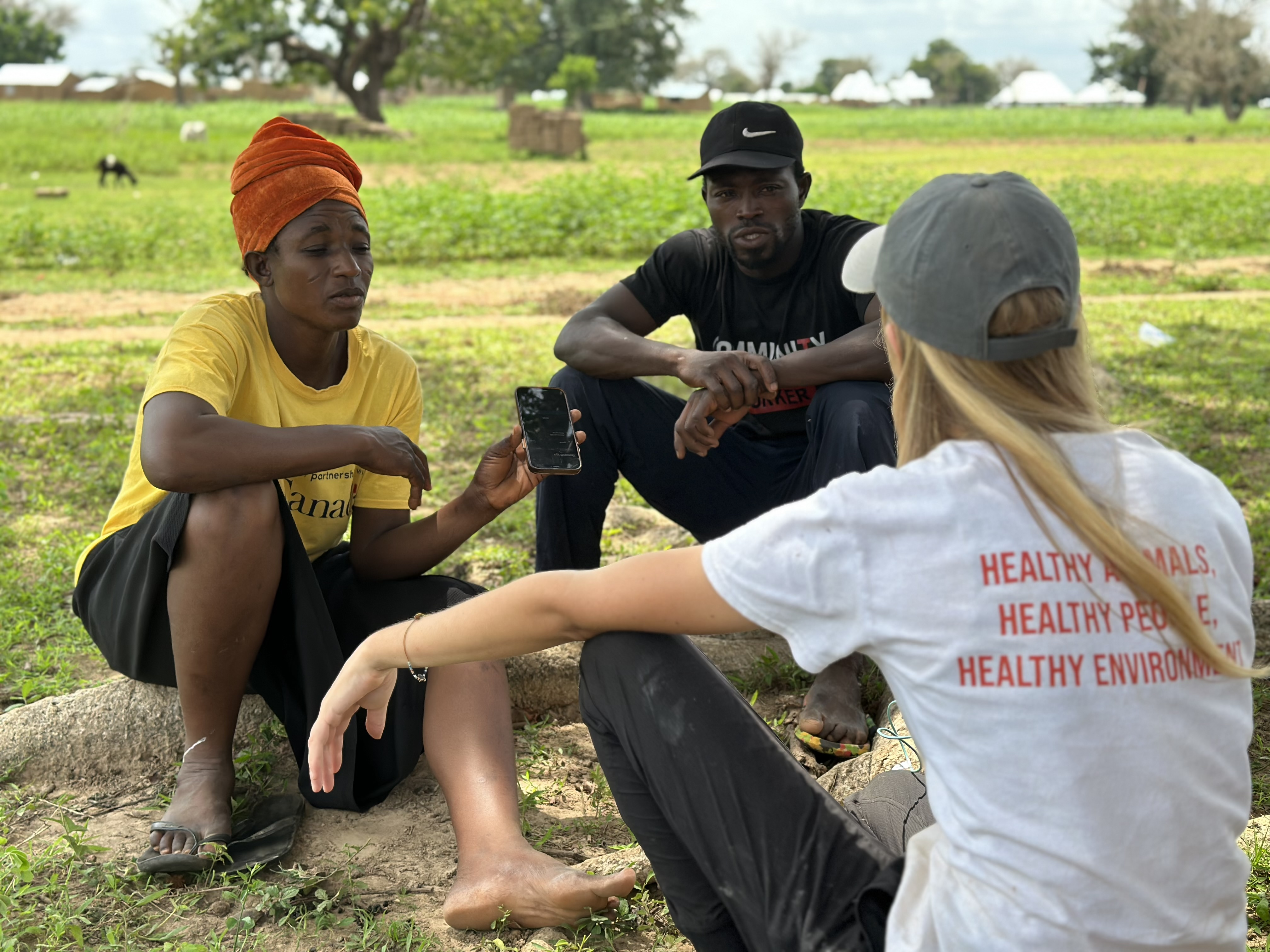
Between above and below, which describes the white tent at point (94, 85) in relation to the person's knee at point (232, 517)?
above

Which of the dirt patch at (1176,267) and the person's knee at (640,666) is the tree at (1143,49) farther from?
the person's knee at (640,666)

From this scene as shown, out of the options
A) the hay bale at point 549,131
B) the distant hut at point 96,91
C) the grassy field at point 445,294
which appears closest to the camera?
the grassy field at point 445,294

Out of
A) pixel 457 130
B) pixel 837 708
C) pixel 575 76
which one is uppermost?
pixel 575 76

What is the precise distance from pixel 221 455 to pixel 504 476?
624 mm

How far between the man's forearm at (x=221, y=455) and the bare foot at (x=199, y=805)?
58cm

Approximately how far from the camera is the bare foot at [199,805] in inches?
92.2

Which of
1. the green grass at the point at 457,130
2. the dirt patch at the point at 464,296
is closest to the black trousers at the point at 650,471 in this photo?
the dirt patch at the point at 464,296

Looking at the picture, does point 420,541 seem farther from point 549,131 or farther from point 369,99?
point 369,99

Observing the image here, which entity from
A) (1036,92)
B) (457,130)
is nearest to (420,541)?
(457,130)

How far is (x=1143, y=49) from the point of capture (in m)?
70.5

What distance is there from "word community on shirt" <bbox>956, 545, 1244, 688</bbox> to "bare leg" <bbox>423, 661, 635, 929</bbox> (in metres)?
1.05

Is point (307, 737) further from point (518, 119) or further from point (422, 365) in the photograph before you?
point (518, 119)

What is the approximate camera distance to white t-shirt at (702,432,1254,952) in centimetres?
127

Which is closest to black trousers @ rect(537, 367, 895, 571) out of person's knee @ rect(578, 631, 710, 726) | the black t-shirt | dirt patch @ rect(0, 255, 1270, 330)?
the black t-shirt
